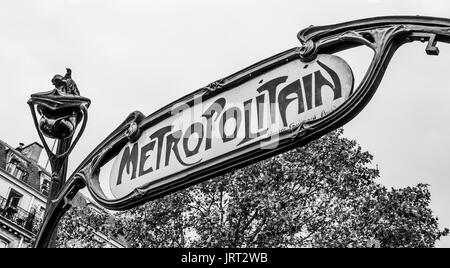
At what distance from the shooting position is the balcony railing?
3444cm

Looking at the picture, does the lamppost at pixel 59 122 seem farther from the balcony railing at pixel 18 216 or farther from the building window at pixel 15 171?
the building window at pixel 15 171

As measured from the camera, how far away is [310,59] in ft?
9.16

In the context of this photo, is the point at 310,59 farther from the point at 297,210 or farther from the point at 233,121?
the point at 297,210

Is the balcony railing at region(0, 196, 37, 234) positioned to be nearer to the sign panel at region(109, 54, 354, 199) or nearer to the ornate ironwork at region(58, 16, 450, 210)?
the sign panel at region(109, 54, 354, 199)

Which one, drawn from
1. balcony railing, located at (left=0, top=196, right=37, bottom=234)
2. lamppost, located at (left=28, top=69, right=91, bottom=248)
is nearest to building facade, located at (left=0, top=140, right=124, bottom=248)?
balcony railing, located at (left=0, top=196, right=37, bottom=234)

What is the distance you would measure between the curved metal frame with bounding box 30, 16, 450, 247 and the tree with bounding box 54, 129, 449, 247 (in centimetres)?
1318

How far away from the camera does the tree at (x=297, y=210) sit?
1653cm

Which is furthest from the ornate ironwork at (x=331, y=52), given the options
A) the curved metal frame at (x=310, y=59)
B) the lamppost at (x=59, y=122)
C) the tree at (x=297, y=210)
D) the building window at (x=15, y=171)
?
the building window at (x=15, y=171)

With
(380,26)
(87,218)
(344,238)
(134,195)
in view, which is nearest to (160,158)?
(134,195)

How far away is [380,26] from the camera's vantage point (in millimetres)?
2648

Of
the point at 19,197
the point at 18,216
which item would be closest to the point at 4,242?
the point at 18,216

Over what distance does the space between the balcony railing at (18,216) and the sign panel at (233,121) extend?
33105 mm

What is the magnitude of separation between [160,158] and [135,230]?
1526 centimetres
